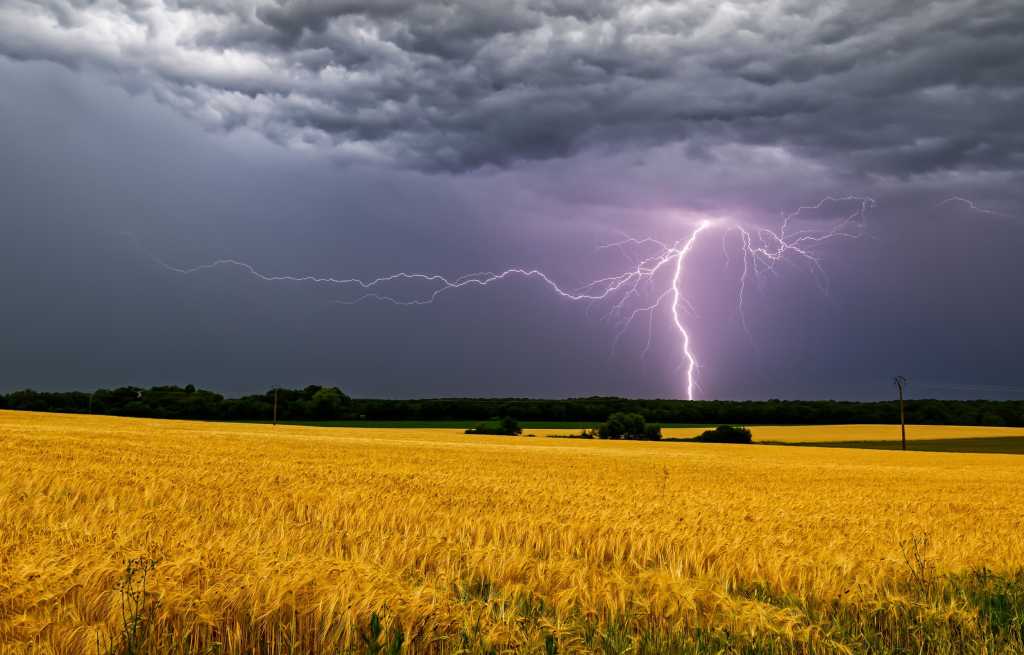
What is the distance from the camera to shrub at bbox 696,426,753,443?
3295 inches

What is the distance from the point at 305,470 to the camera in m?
19.0

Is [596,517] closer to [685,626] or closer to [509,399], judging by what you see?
[685,626]

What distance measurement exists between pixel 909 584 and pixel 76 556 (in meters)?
→ 7.67

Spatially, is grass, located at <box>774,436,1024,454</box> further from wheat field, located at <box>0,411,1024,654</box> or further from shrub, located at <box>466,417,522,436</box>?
wheat field, located at <box>0,411,1024,654</box>

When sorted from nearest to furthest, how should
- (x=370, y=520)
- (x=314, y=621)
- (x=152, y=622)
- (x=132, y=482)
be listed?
(x=152, y=622), (x=314, y=621), (x=370, y=520), (x=132, y=482)

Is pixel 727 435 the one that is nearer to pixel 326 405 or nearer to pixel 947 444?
pixel 947 444

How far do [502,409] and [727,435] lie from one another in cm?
4102

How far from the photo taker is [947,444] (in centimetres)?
8088

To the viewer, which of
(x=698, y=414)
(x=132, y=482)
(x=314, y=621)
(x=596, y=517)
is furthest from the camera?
(x=698, y=414)

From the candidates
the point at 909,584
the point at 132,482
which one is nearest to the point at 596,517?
the point at 909,584

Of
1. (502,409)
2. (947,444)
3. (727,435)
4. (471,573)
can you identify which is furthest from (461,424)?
(471,573)

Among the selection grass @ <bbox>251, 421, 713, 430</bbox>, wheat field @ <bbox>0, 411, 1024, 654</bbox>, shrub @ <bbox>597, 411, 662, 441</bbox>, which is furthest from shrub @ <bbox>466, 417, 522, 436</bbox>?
wheat field @ <bbox>0, 411, 1024, 654</bbox>

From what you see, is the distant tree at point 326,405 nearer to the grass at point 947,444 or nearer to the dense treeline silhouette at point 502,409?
the dense treeline silhouette at point 502,409

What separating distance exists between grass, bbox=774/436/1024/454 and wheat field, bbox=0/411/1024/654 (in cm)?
6993
